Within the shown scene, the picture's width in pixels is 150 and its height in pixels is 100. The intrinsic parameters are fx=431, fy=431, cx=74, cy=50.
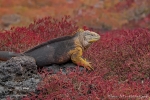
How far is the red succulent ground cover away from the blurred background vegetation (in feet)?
62.5

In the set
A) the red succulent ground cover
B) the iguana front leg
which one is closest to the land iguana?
the iguana front leg

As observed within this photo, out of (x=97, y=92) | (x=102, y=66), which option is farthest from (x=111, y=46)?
(x=97, y=92)

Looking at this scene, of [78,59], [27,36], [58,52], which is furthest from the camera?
[27,36]

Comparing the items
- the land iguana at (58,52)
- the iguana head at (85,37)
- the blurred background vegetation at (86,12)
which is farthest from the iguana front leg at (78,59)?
the blurred background vegetation at (86,12)

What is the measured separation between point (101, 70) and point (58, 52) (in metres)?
0.92

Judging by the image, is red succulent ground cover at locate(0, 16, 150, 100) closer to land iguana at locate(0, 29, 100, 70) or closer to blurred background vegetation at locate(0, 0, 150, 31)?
land iguana at locate(0, 29, 100, 70)

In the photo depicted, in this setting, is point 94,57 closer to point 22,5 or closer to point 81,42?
point 81,42

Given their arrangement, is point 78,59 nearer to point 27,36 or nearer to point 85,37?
point 85,37


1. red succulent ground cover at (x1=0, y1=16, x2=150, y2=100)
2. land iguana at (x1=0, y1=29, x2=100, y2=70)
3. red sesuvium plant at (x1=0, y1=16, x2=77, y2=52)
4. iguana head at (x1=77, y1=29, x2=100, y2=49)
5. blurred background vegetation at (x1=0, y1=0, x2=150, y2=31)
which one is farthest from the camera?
blurred background vegetation at (x1=0, y1=0, x2=150, y2=31)

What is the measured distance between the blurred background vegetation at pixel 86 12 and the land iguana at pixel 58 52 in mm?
20982

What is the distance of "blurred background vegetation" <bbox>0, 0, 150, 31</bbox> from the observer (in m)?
30.9

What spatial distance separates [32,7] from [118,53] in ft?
82.2

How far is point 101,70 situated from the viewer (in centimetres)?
844

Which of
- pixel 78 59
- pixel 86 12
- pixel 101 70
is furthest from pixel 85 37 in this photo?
pixel 86 12
